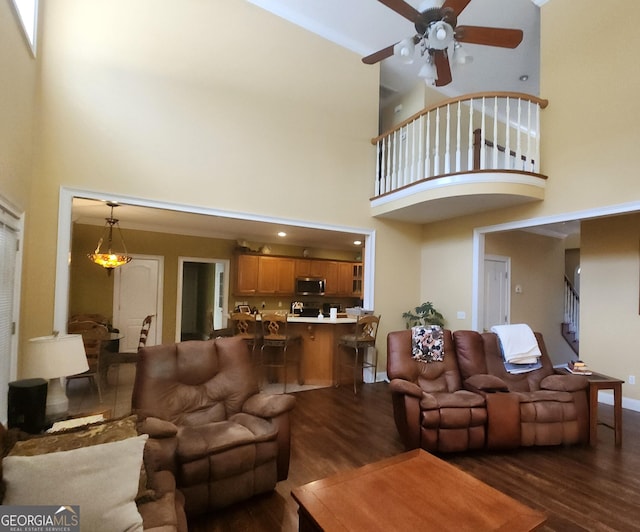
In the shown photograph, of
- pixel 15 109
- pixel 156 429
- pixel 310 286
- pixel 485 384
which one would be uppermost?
pixel 15 109

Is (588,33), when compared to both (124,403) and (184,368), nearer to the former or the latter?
(184,368)

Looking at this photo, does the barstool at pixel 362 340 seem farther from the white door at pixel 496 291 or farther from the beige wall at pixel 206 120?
the white door at pixel 496 291

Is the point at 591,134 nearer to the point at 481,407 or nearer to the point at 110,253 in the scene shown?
the point at 481,407

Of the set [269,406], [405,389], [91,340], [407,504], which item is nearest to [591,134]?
[405,389]

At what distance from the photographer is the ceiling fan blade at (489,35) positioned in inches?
111

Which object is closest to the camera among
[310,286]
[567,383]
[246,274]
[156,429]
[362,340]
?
[156,429]

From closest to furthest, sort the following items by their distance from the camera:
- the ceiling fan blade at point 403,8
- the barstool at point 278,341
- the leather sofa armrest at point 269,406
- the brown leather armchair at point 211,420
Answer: the brown leather armchair at point 211,420
the leather sofa armrest at point 269,406
the ceiling fan blade at point 403,8
the barstool at point 278,341

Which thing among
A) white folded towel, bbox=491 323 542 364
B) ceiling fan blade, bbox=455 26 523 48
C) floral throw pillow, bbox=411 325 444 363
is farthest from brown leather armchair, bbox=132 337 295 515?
ceiling fan blade, bbox=455 26 523 48

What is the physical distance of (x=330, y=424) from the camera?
3.64 metres

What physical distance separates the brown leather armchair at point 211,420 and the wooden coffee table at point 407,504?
2.05 feet

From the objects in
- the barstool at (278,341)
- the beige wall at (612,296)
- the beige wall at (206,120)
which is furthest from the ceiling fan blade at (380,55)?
the beige wall at (612,296)

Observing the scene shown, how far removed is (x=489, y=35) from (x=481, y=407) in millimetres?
3289

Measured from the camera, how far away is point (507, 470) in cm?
275

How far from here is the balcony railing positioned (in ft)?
13.8
